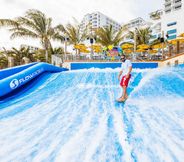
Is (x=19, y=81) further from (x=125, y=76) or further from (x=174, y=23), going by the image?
(x=174, y=23)

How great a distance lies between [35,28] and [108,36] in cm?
989

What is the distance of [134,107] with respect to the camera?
420 centimetres

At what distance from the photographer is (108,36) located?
25500 mm

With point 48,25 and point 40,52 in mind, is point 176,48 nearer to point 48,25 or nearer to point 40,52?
point 48,25

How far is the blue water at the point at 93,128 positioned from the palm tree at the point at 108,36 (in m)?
21.0

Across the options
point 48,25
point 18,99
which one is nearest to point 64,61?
point 48,25

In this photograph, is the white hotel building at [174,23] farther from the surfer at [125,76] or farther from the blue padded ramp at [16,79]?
the surfer at [125,76]

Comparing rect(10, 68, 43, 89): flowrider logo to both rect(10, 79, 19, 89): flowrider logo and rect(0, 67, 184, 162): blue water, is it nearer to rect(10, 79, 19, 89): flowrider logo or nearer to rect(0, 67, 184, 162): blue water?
rect(10, 79, 19, 89): flowrider logo

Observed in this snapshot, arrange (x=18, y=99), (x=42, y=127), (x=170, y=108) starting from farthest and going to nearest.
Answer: (x=18, y=99) → (x=170, y=108) → (x=42, y=127)

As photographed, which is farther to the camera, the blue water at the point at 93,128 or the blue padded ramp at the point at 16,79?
the blue padded ramp at the point at 16,79

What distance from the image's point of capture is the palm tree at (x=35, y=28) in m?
19.2

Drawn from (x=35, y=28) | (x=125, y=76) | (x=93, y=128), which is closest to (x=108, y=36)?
(x=35, y=28)

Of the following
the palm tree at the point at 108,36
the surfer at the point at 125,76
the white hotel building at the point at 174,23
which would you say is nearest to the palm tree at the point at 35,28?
the palm tree at the point at 108,36

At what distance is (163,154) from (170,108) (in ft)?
6.53
